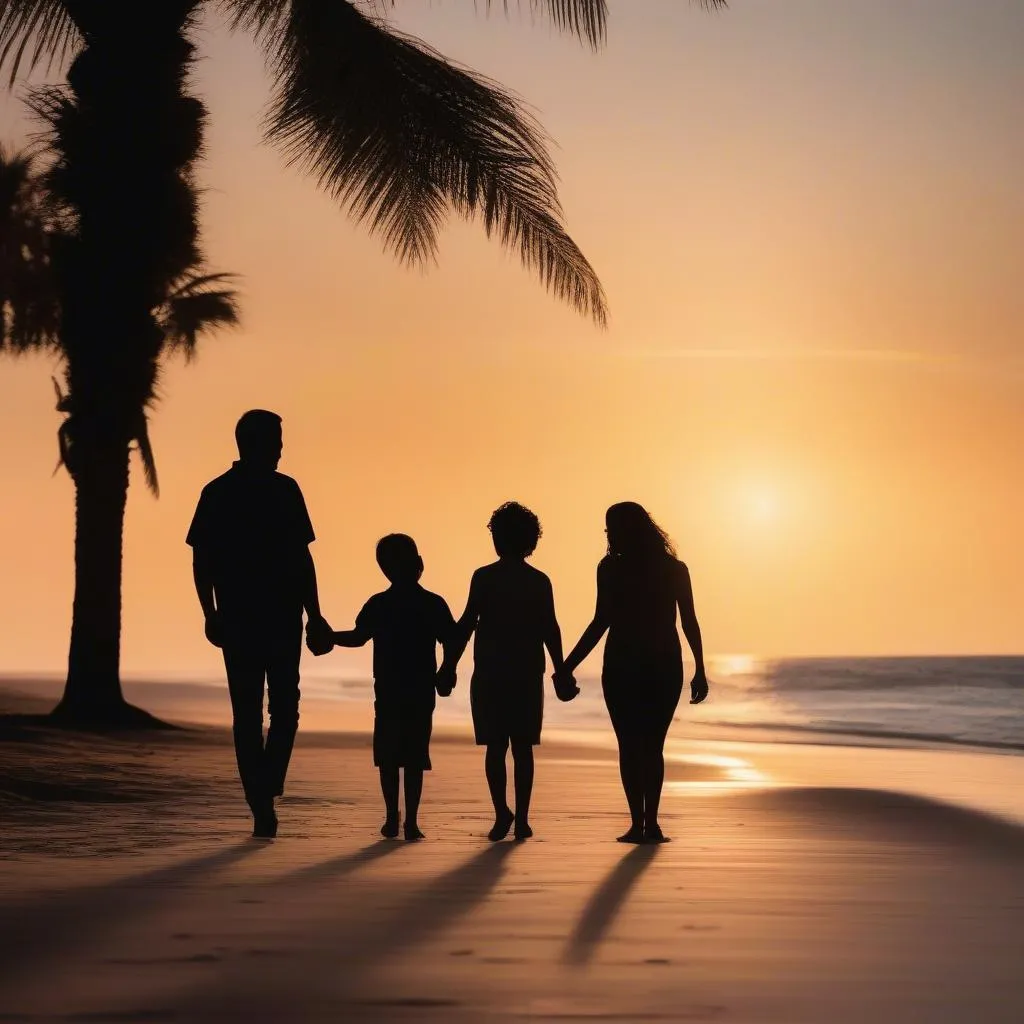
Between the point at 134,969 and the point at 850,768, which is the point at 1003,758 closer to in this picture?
the point at 850,768

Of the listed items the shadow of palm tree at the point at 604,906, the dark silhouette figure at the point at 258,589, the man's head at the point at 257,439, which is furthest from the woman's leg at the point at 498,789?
the man's head at the point at 257,439

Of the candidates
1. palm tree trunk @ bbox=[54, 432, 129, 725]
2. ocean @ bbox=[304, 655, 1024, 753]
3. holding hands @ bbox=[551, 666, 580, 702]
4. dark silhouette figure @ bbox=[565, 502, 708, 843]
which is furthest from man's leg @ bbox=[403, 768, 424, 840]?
ocean @ bbox=[304, 655, 1024, 753]

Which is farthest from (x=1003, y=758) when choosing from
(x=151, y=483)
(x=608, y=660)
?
(x=151, y=483)

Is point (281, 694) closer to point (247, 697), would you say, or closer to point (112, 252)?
point (247, 697)

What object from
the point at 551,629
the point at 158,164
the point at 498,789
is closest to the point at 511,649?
the point at 551,629

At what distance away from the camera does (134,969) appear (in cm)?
472

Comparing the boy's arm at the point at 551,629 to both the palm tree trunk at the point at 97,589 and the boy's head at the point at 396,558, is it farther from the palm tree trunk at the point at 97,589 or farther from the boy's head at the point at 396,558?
the palm tree trunk at the point at 97,589

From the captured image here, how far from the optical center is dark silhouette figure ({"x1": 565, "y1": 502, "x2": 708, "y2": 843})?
28.9ft

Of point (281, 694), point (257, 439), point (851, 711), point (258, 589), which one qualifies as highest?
point (257, 439)

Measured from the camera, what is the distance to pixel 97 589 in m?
20.6

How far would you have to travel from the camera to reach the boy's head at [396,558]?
893 cm

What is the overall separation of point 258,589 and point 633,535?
6.73ft

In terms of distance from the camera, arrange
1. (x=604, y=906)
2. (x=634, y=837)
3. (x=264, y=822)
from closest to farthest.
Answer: (x=604, y=906)
(x=264, y=822)
(x=634, y=837)

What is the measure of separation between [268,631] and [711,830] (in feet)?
9.17
